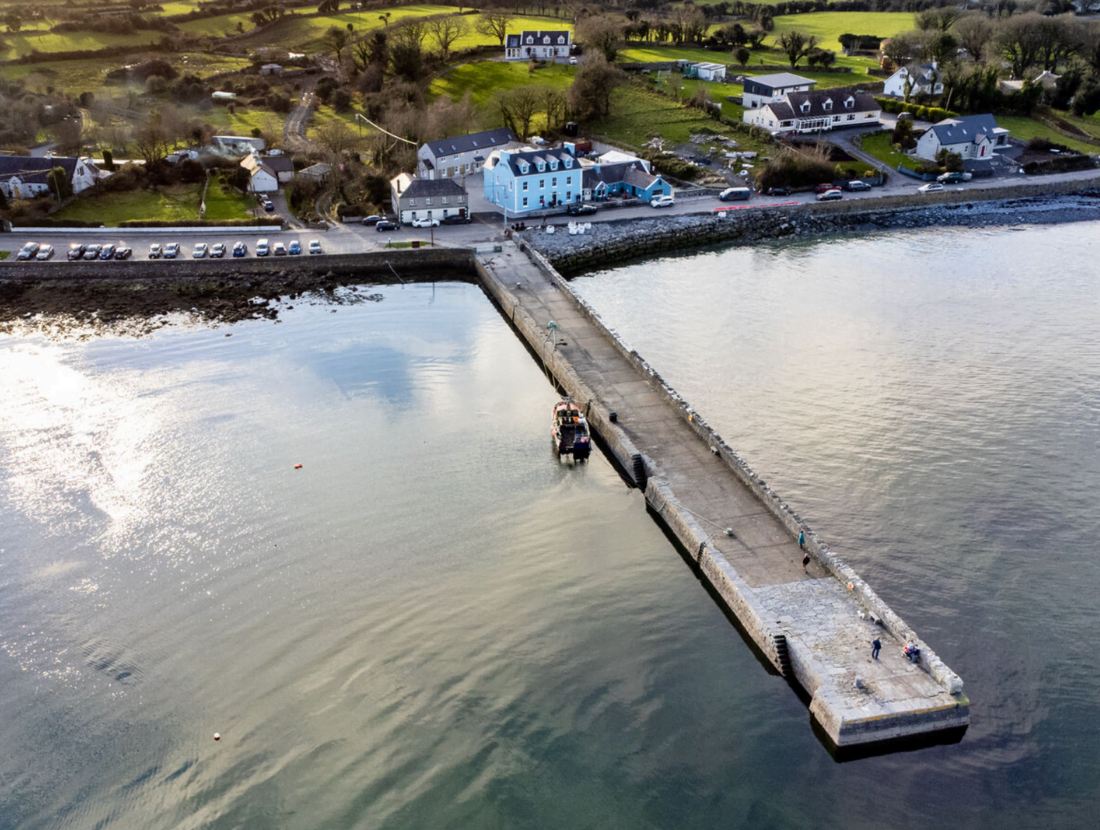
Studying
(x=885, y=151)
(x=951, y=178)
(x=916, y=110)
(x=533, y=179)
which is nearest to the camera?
(x=533, y=179)

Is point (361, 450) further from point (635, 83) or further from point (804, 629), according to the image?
point (635, 83)

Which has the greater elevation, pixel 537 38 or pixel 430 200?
pixel 537 38

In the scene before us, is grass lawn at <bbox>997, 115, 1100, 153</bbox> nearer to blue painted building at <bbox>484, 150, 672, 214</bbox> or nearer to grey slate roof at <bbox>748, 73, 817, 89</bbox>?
grey slate roof at <bbox>748, 73, 817, 89</bbox>

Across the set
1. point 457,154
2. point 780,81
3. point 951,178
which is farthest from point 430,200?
point 780,81

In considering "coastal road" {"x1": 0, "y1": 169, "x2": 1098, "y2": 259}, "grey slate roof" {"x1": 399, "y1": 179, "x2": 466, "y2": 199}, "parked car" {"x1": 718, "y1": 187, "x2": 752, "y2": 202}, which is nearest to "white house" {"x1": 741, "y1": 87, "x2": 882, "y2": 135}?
"parked car" {"x1": 718, "y1": 187, "x2": 752, "y2": 202}

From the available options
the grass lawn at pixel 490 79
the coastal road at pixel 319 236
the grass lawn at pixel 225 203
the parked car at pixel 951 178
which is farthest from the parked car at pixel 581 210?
the parked car at pixel 951 178

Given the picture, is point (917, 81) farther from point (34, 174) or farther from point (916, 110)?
point (34, 174)
